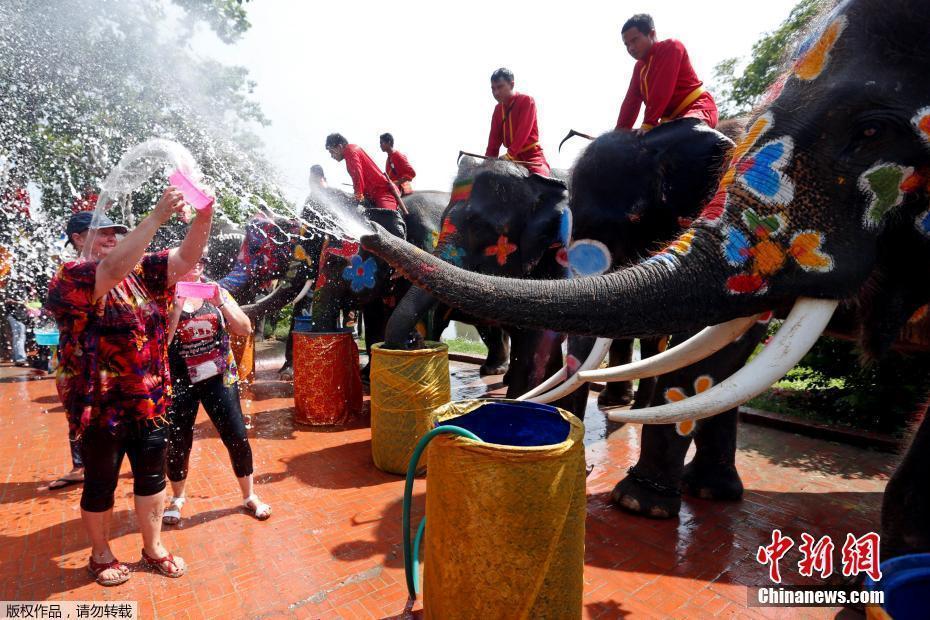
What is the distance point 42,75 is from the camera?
8602 mm

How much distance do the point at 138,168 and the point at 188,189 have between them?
1.18 metres

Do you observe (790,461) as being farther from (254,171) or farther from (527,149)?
(254,171)

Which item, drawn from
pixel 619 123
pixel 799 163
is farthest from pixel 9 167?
pixel 799 163

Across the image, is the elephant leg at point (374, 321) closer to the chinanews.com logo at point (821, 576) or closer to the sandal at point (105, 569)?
the sandal at point (105, 569)

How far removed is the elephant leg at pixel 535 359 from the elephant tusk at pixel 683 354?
2337 millimetres

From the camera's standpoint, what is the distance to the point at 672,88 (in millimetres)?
4113

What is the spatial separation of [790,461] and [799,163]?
12.4 feet

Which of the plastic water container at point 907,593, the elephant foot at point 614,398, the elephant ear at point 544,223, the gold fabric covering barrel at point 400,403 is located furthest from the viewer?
the elephant foot at point 614,398

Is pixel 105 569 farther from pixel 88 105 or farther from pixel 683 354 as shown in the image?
pixel 88 105

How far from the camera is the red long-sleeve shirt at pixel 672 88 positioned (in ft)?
13.4

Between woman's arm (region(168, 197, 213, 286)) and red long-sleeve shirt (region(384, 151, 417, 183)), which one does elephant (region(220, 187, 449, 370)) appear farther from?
woman's arm (region(168, 197, 213, 286))

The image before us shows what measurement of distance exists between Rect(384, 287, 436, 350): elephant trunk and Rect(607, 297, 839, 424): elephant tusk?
3.08 metres

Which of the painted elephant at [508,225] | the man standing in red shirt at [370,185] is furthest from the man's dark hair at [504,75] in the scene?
the man standing in red shirt at [370,185]

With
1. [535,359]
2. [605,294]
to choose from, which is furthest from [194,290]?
[535,359]
